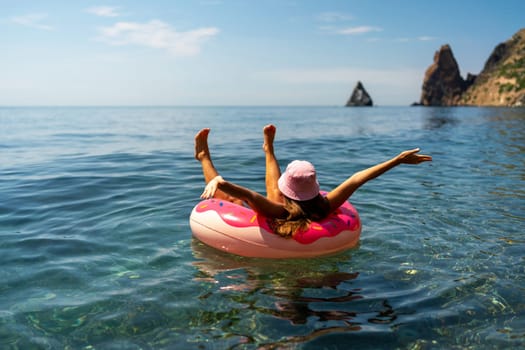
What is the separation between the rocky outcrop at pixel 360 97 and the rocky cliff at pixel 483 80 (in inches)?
765

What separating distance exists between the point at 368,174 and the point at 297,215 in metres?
0.96

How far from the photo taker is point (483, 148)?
1616cm

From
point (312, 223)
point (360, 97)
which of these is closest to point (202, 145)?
point (312, 223)

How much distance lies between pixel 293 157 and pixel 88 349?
469 inches

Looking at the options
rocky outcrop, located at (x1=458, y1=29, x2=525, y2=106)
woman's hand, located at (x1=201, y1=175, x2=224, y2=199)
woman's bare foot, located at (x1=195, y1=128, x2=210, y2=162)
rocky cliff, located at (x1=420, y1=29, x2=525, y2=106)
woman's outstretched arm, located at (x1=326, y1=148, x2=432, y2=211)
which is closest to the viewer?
woman's hand, located at (x1=201, y1=175, x2=224, y2=199)

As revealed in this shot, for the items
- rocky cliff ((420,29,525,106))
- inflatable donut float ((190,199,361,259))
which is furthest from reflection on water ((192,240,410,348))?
rocky cliff ((420,29,525,106))

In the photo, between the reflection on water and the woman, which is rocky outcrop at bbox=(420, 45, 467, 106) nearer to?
the woman

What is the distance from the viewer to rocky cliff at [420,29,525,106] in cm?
11031

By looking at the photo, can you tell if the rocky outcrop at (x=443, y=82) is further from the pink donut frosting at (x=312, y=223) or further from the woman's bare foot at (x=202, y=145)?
the pink donut frosting at (x=312, y=223)

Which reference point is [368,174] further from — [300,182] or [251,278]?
[251,278]

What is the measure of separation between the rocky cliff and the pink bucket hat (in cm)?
11063

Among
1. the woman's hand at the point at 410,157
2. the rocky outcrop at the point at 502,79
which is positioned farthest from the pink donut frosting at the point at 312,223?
the rocky outcrop at the point at 502,79

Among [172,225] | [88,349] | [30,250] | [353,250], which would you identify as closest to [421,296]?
[353,250]

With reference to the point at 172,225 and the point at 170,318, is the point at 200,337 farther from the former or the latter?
the point at 172,225
